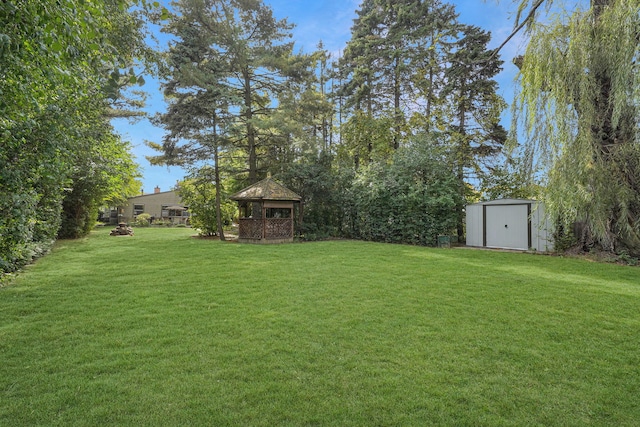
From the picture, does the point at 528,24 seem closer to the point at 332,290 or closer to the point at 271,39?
the point at 332,290

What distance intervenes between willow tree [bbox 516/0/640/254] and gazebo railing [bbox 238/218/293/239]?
409 inches

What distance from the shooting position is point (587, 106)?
16.0 ft

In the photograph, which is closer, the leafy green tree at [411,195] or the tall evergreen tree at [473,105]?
the leafy green tree at [411,195]

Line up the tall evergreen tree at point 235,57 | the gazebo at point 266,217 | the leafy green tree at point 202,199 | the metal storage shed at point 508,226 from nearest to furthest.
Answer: the metal storage shed at point 508,226
the tall evergreen tree at point 235,57
the gazebo at point 266,217
the leafy green tree at point 202,199

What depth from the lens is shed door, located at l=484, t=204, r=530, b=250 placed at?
11305mm

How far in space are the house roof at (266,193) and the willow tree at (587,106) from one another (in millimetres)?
9749

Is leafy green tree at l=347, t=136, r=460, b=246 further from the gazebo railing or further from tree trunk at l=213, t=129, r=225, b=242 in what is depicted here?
tree trunk at l=213, t=129, r=225, b=242

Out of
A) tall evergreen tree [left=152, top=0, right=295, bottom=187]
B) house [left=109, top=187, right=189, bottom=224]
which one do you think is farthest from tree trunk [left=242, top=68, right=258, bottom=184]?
house [left=109, top=187, right=189, bottom=224]

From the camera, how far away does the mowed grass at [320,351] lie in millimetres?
2225

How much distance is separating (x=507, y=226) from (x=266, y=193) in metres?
9.78

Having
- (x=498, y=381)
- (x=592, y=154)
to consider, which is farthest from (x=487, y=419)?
Result: (x=592, y=154)

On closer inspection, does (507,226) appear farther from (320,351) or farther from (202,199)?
(202,199)

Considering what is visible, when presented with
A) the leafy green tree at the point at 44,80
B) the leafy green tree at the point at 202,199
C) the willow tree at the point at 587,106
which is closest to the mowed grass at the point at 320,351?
the leafy green tree at the point at 44,80

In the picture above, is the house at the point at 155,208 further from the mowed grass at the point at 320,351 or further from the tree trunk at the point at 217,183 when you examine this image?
the mowed grass at the point at 320,351
